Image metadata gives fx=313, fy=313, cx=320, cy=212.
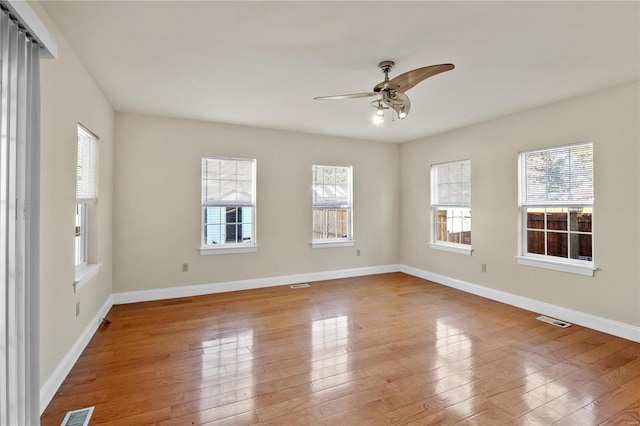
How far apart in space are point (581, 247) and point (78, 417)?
4.85 metres

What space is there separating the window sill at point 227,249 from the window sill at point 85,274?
54.3 inches

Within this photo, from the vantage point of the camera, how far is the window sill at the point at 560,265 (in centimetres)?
345

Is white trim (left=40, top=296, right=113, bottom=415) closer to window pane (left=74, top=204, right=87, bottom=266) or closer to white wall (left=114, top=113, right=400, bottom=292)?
window pane (left=74, top=204, right=87, bottom=266)

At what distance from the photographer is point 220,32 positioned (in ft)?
7.31

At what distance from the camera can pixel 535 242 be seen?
4.05 metres

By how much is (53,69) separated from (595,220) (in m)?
5.07

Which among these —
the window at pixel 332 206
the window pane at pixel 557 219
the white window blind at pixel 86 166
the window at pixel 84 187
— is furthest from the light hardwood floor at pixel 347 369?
the window at pixel 332 206

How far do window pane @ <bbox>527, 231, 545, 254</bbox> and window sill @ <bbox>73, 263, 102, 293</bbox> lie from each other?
503 centimetres

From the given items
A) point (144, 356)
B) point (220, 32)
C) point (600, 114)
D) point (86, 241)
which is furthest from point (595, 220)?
point (86, 241)

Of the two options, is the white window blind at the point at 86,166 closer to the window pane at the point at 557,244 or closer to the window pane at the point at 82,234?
the window pane at the point at 82,234

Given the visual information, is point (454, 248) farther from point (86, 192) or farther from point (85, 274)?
point (86, 192)

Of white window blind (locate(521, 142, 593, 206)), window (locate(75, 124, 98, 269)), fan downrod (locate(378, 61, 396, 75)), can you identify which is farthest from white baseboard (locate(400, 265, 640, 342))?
window (locate(75, 124, 98, 269))

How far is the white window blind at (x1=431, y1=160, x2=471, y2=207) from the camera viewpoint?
16.1ft

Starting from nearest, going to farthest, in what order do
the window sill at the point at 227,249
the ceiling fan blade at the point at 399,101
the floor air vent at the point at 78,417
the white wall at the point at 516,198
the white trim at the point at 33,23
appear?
the white trim at the point at 33,23 < the floor air vent at the point at 78,417 < the ceiling fan blade at the point at 399,101 < the white wall at the point at 516,198 < the window sill at the point at 227,249
